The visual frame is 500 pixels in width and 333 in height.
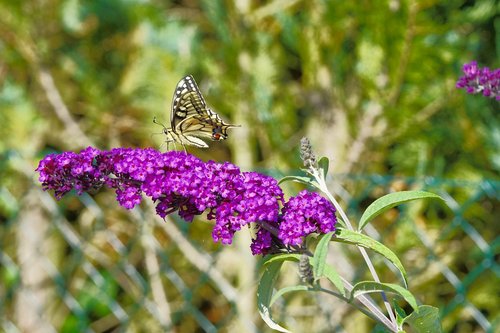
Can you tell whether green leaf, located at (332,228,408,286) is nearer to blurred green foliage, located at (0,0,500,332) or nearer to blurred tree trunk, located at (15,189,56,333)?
blurred green foliage, located at (0,0,500,332)

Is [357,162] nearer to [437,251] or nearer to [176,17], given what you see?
[437,251]

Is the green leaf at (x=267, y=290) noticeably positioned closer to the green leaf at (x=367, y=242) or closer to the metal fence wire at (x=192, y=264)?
the green leaf at (x=367, y=242)

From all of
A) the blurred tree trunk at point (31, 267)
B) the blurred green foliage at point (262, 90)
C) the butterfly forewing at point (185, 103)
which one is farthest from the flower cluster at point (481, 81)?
the blurred tree trunk at point (31, 267)

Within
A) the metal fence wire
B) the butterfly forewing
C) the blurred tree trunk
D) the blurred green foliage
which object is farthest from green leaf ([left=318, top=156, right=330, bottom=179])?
the blurred tree trunk

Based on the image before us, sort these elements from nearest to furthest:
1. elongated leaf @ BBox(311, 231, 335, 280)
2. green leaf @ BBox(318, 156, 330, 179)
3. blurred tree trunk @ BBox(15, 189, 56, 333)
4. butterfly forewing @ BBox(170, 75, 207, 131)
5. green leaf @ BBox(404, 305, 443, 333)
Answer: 1. elongated leaf @ BBox(311, 231, 335, 280)
2. green leaf @ BBox(404, 305, 443, 333)
3. green leaf @ BBox(318, 156, 330, 179)
4. butterfly forewing @ BBox(170, 75, 207, 131)
5. blurred tree trunk @ BBox(15, 189, 56, 333)

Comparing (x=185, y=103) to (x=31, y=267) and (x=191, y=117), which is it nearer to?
(x=191, y=117)

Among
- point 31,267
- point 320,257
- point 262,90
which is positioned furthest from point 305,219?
point 31,267
